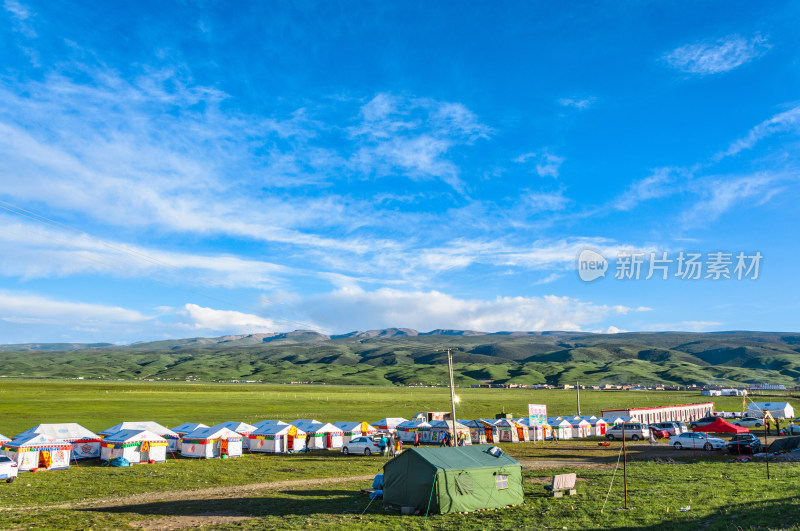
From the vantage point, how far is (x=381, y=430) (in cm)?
6366

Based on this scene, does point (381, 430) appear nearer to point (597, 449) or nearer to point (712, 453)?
point (597, 449)

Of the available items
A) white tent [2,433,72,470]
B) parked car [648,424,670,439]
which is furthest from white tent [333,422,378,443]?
parked car [648,424,670,439]

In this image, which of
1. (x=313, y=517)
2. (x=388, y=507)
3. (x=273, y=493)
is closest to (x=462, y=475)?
(x=388, y=507)

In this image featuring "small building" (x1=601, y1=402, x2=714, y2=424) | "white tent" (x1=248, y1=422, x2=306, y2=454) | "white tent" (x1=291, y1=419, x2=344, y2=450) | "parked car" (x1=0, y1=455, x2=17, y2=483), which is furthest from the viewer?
"small building" (x1=601, y1=402, x2=714, y2=424)

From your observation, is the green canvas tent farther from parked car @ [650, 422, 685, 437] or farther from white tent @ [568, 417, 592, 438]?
white tent @ [568, 417, 592, 438]

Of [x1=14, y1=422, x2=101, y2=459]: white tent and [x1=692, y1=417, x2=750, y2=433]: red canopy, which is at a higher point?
[x1=14, y1=422, x2=101, y2=459]: white tent

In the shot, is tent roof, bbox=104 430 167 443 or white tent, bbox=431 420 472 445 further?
white tent, bbox=431 420 472 445

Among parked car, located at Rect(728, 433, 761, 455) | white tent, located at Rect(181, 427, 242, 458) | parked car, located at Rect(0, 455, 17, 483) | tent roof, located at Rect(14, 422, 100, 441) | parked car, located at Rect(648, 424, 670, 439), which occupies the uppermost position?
tent roof, located at Rect(14, 422, 100, 441)

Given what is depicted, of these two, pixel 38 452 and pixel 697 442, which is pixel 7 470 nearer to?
pixel 38 452

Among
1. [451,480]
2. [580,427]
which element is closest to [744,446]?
[580,427]

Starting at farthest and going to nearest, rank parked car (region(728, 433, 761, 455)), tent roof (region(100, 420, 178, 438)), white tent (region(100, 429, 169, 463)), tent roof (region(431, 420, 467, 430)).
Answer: tent roof (region(431, 420, 467, 430)) → tent roof (region(100, 420, 178, 438)) → parked car (region(728, 433, 761, 455)) → white tent (region(100, 429, 169, 463))

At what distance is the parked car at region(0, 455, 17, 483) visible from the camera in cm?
3378

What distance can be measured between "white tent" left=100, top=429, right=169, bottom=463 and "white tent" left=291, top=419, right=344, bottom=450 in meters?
14.8

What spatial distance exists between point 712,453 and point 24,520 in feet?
163
